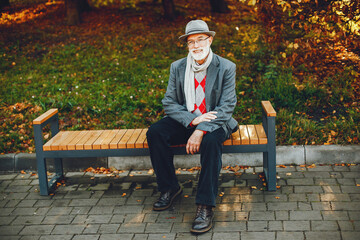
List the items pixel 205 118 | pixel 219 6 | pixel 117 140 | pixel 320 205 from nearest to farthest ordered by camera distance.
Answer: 1. pixel 320 205
2. pixel 205 118
3. pixel 117 140
4. pixel 219 6

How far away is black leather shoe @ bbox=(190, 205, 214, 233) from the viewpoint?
375 cm

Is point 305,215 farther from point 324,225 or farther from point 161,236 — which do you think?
point 161,236

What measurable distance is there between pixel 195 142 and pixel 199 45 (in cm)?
100

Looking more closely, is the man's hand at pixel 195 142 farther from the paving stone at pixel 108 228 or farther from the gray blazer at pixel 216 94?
the paving stone at pixel 108 228

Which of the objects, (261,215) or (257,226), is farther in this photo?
(261,215)

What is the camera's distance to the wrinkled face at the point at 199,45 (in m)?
4.28

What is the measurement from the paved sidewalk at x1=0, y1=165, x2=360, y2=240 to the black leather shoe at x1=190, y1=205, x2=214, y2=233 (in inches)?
2.8

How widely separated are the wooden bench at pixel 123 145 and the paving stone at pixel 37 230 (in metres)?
0.72

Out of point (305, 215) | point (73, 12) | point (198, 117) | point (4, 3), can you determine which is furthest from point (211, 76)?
point (4, 3)

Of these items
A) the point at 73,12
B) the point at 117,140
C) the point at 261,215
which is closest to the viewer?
the point at 261,215

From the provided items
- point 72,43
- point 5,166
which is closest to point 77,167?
point 5,166

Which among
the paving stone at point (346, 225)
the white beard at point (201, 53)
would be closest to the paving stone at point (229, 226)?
the paving stone at point (346, 225)

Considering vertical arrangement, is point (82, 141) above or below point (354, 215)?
above

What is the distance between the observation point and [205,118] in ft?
13.9
